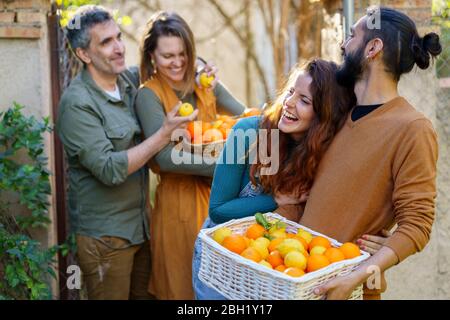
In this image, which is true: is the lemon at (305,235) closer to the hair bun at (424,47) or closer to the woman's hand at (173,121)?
the hair bun at (424,47)

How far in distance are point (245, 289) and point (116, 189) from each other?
67.4 inches

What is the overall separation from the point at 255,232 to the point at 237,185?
1.43ft

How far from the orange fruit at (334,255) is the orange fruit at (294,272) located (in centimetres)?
13

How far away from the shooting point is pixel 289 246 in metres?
2.34

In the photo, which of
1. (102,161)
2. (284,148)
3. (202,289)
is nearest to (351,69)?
(284,148)

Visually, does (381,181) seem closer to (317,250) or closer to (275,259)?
(317,250)

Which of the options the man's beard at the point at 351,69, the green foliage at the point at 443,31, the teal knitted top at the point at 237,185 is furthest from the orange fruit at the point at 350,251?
the green foliage at the point at 443,31

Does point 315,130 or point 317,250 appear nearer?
point 317,250

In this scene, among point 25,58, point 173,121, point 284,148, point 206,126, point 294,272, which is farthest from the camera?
point 25,58

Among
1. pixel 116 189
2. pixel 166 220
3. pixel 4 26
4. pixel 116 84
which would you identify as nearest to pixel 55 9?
pixel 4 26

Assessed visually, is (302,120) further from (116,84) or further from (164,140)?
(116,84)

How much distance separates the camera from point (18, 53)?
402cm

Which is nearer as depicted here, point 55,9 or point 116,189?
point 116,189

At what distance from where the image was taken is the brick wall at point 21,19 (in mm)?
3949
